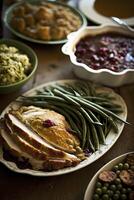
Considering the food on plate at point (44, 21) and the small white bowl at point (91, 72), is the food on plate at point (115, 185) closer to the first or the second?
the small white bowl at point (91, 72)

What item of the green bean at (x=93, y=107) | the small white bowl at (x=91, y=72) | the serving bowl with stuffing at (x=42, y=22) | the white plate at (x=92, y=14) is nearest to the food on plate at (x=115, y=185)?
the green bean at (x=93, y=107)

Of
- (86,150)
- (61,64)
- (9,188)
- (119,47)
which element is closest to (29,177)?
(9,188)

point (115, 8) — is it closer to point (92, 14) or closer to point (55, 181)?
point (92, 14)

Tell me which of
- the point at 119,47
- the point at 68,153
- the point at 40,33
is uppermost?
the point at 40,33

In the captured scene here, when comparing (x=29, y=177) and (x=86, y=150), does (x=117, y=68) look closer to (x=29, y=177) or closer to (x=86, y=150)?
(x=86, y=150)

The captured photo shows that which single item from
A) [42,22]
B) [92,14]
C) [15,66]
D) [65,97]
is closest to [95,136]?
[65,97]

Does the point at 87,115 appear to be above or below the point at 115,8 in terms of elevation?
below

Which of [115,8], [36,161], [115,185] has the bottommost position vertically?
[115,185]
